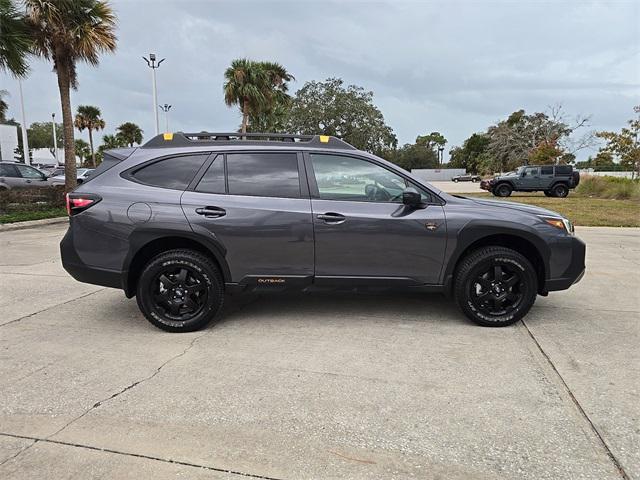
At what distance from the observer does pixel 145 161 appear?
4348 millimetres

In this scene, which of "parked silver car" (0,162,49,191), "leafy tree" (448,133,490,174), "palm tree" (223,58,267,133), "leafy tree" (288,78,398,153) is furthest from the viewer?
"leafy tree" (448,133,490,174)

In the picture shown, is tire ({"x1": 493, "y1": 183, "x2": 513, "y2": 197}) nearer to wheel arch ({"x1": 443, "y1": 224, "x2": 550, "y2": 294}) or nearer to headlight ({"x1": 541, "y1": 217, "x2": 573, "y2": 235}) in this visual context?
headlight ({"x1": 541, "y1": 217, "x2": 573, "y2": 235})

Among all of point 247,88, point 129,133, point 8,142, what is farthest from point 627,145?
point 8,142

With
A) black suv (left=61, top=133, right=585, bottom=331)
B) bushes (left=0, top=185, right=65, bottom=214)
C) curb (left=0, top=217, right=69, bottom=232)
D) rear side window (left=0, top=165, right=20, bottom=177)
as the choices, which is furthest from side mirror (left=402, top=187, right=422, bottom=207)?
rear side window (left=0, top=165, right=20, bottom=177)

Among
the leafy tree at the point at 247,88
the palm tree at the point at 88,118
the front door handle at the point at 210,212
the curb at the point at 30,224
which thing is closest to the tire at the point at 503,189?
the leafy tree at the point at 247,88

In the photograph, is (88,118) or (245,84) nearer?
(245,84)

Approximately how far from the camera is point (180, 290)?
4.21 metres

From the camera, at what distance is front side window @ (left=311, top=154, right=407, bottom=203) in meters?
4.29

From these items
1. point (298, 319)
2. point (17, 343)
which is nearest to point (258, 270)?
point (298, 319)

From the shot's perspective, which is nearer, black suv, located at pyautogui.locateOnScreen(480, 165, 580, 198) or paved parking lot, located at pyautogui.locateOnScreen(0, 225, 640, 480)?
paved parking lot, located at pyautogui.locateOnScreen(0, 225, 640, 480)

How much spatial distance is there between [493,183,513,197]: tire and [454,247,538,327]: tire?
22395 mm

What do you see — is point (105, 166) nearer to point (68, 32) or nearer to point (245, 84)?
point (68, 32)

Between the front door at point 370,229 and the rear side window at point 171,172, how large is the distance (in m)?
1.07

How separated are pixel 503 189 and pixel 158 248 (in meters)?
23.9
